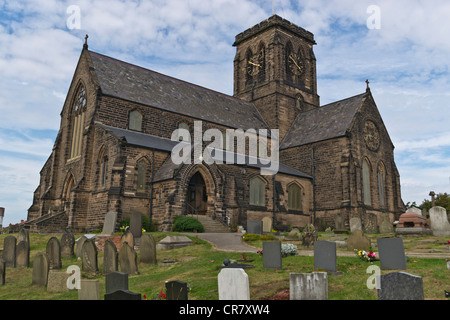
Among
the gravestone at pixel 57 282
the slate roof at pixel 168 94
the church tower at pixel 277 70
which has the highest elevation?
the church tower at pixel 277 70

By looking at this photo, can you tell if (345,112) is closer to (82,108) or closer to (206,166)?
(206,166)

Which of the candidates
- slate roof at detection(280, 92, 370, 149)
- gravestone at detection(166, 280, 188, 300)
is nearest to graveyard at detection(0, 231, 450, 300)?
gravestone at detection(166, 280, 188, 300)

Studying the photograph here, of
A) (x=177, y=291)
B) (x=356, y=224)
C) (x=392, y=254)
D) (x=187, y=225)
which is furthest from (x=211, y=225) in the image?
(x=177, y=291)

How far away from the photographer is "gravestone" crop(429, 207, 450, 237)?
2077cm

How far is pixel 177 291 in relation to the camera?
352 inches

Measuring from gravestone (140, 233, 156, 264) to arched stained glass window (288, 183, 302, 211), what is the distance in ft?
67.2

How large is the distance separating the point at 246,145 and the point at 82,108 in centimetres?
1454

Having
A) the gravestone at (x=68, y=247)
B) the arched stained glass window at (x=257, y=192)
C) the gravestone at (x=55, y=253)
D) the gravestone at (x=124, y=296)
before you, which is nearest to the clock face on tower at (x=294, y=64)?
the arched stained glass window at (x=257, y=192)

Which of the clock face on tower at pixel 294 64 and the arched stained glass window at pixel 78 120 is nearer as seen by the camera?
the arched stained glass window at pixel 78 120

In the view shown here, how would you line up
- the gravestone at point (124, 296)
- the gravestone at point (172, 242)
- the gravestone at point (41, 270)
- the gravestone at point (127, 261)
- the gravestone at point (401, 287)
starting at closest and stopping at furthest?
the gravestone at point (401, 287) → the gravestone at point (124, 296) → the gravestone at point (41, 270) → the gravestone at point (127, 261) → the gravestone at point (172, 242)

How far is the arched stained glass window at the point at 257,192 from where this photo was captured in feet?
102

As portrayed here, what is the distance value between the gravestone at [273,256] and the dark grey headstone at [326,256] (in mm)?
1294

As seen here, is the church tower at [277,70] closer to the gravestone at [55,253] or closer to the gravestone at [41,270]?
the gravestone at [55,253]

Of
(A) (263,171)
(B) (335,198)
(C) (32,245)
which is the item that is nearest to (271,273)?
(C) (32,245)
